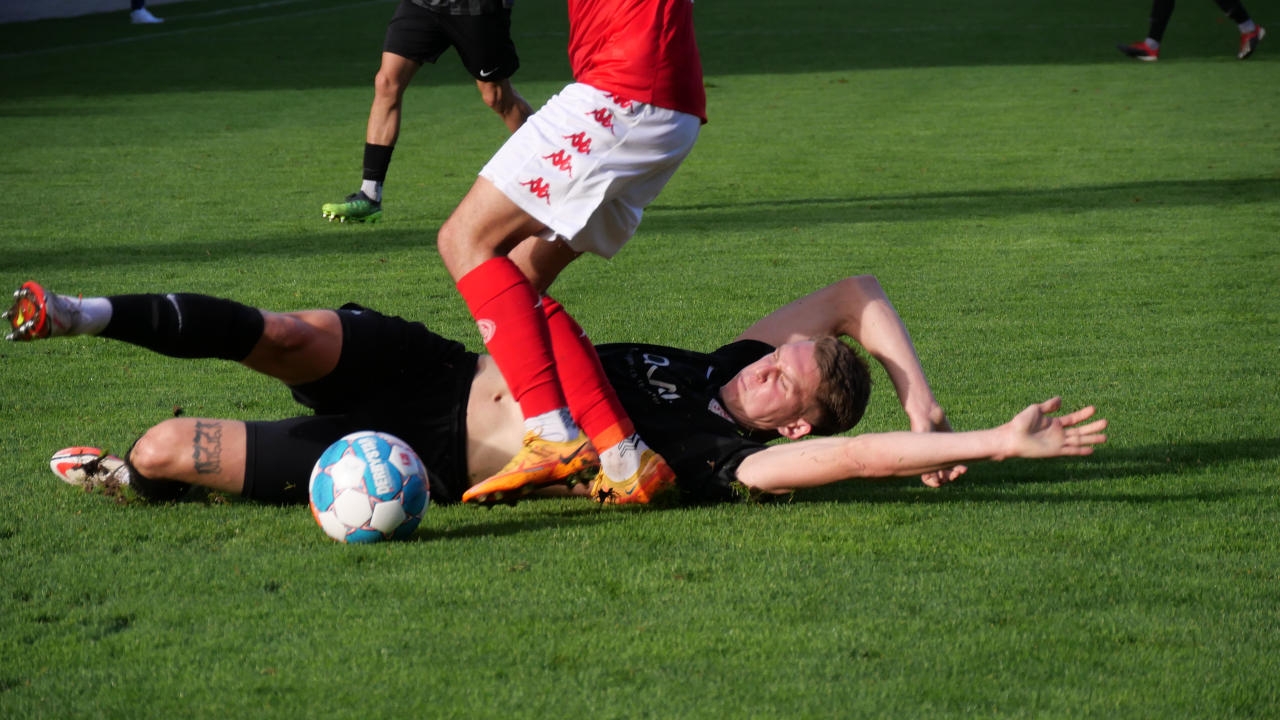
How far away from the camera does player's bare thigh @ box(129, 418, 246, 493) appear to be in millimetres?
4098

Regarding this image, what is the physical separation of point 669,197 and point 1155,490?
6.86 m

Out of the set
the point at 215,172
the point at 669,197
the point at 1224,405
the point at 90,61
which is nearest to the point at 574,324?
the point at 1224,405

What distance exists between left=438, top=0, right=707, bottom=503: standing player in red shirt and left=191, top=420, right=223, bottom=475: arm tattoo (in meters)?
0.80

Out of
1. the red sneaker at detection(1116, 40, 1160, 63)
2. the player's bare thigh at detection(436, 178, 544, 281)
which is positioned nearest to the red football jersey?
the player's bare thigh at detection(436, 178, 544, 281)

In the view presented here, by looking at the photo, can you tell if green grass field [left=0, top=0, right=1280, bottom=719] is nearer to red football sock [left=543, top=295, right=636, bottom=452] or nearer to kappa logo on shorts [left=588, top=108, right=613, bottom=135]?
red football sock [left=543, top=295, right=636, bottom=452]

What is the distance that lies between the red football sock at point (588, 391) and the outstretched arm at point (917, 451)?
40cm

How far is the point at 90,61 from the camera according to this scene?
2073cm

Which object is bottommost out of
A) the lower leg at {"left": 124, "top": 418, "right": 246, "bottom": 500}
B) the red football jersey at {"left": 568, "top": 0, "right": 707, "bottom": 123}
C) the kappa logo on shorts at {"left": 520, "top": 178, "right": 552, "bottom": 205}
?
the lower leg at {"left": 124, "top": 418, "right": 246, "bottom": 500}

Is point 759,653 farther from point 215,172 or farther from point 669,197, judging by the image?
point 215,172

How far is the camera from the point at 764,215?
33.1ft

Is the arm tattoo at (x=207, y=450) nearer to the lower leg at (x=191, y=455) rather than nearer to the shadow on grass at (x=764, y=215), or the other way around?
the lower leg at (x=191, y=455)

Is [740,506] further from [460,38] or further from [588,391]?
[460,38]

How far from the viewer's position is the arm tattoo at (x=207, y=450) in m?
4.11

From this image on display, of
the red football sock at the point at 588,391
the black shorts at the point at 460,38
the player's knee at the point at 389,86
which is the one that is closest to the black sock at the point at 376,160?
the player's knee at the point at 389,86
